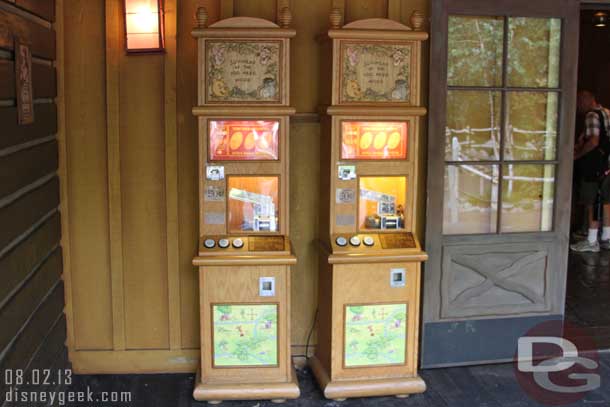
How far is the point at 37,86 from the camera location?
3617 millimetres

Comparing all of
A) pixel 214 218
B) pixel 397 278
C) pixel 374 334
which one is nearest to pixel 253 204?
pixel 214 218

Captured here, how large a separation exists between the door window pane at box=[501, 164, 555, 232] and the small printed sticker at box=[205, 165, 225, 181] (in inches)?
73.9

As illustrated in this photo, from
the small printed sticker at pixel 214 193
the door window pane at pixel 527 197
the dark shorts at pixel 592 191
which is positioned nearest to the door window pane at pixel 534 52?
the door window pane at pixel 527 197

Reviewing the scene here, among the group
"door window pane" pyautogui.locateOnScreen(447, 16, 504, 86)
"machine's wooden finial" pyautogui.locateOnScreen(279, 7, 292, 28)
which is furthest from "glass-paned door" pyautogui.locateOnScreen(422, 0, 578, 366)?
"machine's wooden finial" pyautogui.locateOnScreen(279, 7, 292, 28)

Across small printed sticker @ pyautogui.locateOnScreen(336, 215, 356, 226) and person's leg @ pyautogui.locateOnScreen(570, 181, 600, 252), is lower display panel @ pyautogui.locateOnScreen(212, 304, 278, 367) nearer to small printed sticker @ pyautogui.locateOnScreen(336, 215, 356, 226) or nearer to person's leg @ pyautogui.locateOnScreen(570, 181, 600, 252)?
small printed sticker @ pyautogui.locateOnScreen(336, 215, 356, 226)

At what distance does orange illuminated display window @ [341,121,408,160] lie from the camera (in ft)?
12.9

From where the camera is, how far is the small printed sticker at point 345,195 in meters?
3.94

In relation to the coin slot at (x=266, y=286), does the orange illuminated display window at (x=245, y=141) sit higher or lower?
higher

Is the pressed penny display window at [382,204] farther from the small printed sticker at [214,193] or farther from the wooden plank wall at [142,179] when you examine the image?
the small printed sticker at [214,193]

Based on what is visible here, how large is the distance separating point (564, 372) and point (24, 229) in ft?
11.2

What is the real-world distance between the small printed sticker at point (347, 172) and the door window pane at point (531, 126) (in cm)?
115

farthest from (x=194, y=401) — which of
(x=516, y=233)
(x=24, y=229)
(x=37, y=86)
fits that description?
(x=516, y=233)

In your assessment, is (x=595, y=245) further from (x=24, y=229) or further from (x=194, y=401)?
(x=24, y=229)

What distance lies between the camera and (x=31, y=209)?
3500mm
